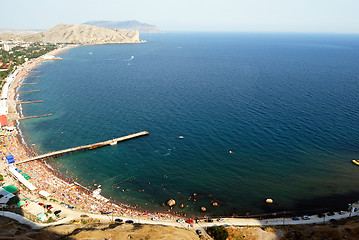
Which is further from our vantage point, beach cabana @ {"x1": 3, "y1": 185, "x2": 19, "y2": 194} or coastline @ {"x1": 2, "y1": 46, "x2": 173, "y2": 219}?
beach cabana @ {"x1": 3, "y1": 185, "x2": 19, "y2": 194}

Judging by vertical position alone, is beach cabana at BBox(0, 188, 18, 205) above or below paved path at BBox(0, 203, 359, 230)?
above

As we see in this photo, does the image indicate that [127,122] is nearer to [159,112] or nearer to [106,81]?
[159,112]

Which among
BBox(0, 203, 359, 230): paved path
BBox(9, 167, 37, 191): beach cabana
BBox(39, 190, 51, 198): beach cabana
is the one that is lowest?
BBox(0, 203, 359, 230): paved path

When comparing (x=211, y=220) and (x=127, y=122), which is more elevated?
(x=127, y=122)

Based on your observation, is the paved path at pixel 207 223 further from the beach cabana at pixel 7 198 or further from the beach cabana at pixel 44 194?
the beach cabana at pixel 44 194

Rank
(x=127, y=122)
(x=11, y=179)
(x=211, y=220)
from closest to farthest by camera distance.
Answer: (x=211, y=220)
(x=11, y=179)
(x=127, y=122)

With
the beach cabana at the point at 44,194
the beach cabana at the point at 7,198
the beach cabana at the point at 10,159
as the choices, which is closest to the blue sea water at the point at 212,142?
the beach cabana at the point at 44,194

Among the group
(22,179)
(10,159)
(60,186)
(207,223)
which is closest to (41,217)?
(60,186)

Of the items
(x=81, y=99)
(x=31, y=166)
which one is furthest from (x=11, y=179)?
(x=81, y=99)

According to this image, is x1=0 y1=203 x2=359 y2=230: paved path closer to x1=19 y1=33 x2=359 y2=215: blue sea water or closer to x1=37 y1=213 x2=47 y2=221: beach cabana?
x1=37 y1=213 x2=47 y2=221: beach cabana

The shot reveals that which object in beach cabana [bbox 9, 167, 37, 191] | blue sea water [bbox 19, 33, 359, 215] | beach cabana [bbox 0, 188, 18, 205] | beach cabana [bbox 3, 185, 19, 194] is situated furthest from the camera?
blue sea water [bbox 19, 33, 359, 215]

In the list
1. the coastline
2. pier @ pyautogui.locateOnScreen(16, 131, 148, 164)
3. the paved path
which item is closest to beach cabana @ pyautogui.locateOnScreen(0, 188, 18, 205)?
the coastline
